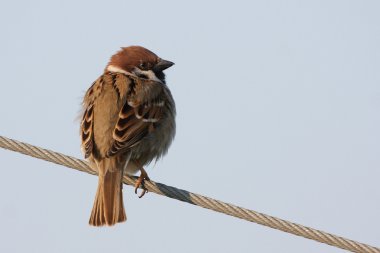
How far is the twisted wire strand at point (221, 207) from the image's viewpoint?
5.41m

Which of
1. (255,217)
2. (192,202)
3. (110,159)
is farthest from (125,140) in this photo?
(255,217)

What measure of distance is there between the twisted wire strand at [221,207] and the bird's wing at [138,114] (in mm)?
511

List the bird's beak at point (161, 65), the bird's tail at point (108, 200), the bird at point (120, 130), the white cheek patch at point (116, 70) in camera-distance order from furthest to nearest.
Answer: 1. the bird's beak at point (161, 65)
2. the white cheek patch at point (116, 70)
3. the bird at point (120, 130)
4. the bird's tail at point (108, 200)

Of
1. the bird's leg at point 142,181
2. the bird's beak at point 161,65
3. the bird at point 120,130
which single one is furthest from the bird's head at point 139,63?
the bird's leg at point 142,181

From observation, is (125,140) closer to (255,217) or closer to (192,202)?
(192,202)

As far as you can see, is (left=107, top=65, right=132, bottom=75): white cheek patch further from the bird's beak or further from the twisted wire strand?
the twisted wire strand

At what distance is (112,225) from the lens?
6.63 metres

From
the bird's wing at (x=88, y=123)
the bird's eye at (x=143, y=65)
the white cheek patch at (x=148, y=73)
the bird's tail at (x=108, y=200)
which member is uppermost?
the bird's eye at (x=143, y=65)

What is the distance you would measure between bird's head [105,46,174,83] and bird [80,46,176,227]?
0.11 meters

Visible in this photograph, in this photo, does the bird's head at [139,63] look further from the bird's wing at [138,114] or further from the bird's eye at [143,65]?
the bird's wing at [138,114]

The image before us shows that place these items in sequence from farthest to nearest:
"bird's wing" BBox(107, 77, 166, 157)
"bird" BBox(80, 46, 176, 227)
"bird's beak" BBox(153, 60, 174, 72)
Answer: "bird's beak" BBox(153, 60, 174, 72), "bird's wing" BBox(107, 77, 166, 157), "bird" BBox(80, 46, 176, 227)

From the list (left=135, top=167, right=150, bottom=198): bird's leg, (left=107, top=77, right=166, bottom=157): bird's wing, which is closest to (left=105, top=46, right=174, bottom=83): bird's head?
(left=107, top=77, right=166, bottom=157): bird's wing

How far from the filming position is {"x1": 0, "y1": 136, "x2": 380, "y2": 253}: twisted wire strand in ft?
17.8

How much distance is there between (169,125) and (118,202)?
1.26m
